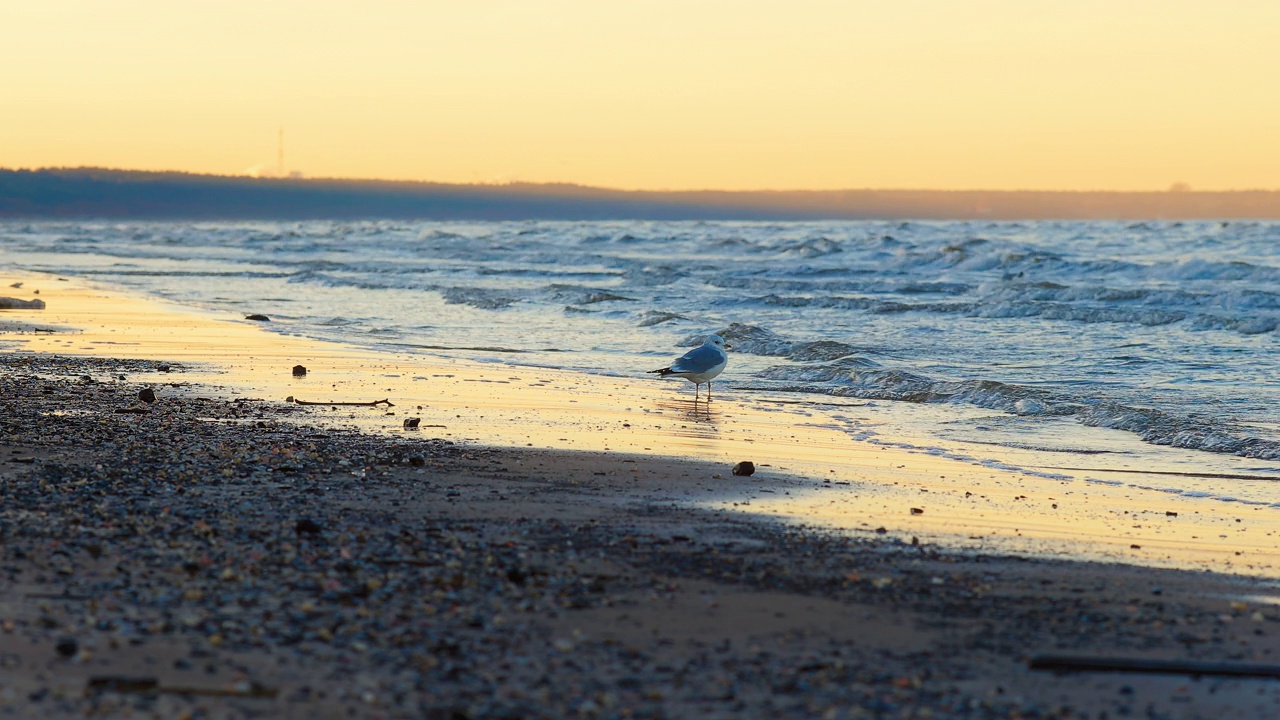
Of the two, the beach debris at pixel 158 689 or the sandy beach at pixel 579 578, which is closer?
the beach debris at pixel 158 689

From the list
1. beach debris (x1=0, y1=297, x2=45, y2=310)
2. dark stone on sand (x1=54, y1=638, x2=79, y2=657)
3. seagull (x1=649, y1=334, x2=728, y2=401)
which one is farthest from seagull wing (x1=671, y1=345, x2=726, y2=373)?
beach debris (x1=0, y1=297, x2=45, y2=310)

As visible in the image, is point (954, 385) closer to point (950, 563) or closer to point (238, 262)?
point (950, 563)

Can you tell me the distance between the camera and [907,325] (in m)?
24.2

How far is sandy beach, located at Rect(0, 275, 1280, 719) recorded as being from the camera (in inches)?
175

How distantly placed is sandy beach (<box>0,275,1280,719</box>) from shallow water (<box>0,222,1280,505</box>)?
208cm

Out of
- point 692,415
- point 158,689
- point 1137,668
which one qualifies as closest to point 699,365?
point 692,415

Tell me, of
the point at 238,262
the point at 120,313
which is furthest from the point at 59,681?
the point at 238,262

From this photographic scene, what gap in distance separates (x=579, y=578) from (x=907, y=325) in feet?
62.9

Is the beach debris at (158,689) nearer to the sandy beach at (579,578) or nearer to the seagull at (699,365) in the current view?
the sandy beach at (579,578)

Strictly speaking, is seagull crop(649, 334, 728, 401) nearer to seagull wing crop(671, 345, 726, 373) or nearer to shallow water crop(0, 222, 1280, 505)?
seagull wing crop(671, 345, 726, 373)

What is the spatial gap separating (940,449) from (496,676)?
7.03 metres

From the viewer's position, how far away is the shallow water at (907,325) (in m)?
11.8

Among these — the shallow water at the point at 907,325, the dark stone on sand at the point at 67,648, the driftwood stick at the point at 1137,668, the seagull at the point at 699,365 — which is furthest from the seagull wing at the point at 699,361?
the dark stone on sand at the point at 67,648

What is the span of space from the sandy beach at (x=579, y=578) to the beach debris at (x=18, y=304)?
13.8 meters
